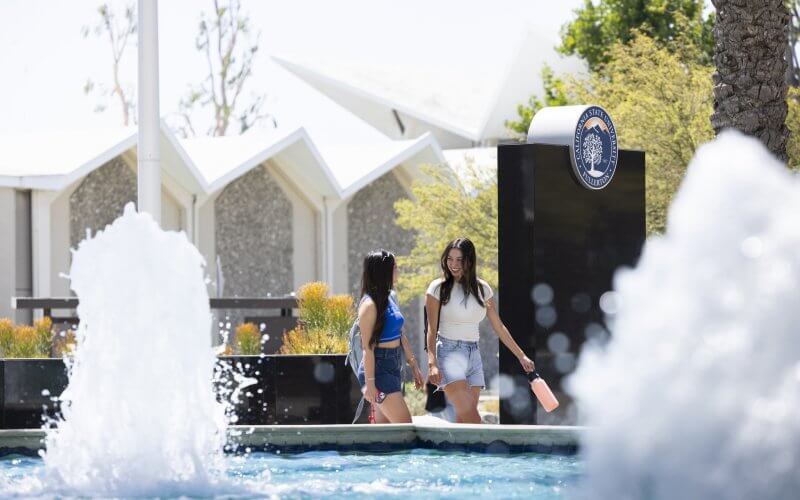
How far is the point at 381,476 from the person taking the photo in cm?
779

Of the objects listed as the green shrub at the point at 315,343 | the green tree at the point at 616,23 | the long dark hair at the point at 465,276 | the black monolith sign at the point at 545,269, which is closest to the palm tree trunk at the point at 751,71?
the black monolith sign at the point at 545,269

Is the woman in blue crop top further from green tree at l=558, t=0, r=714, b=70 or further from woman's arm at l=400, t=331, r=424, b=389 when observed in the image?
green tree at l=558, t=0, r=714, b=70

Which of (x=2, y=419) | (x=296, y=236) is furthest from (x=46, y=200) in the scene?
(x=2, y=419)

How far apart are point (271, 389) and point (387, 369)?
10.2 ft

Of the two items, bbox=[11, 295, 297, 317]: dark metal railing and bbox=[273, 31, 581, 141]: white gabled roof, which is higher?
bbox=[273, 31, 581, 141]: white gabled roof

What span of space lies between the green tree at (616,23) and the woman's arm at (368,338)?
25656 mm

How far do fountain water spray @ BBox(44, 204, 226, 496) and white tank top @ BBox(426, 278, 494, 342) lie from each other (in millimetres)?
2067

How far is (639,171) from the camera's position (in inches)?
483

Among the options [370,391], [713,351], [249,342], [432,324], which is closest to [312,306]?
[249,342]

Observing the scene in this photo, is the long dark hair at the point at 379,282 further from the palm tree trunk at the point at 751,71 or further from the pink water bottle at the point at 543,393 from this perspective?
the palm tree trunk at the point at 751,71

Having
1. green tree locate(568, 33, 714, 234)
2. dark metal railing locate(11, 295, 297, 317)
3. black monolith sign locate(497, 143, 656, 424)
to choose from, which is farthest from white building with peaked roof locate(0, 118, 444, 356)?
black monolith sign locate(497, 143, 656, 424)

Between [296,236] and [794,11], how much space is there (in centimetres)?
1363

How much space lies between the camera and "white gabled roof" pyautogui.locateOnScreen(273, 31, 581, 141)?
4422 centimetres

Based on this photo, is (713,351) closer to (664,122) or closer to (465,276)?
(465,276)
